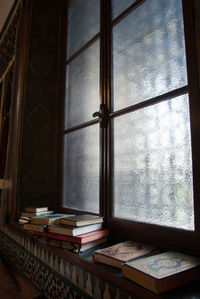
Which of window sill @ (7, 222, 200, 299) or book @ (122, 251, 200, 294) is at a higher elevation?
book @ (122, 251, 200, 294)

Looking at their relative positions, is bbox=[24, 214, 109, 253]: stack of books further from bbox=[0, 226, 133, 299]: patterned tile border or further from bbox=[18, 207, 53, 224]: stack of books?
bbox=[18, 207, 53, 224]: stack of books

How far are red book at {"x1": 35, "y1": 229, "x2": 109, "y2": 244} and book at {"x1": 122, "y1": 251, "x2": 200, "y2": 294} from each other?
1.00 ft

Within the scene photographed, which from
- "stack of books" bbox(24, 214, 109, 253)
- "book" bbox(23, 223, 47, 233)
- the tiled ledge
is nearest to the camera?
the tiled ledge

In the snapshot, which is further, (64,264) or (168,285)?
(64,264)

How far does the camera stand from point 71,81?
→ 5.76 ft

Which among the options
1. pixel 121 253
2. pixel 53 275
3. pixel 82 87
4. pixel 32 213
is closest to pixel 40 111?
pixel 82 87

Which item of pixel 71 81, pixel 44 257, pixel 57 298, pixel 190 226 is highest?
pixel 71 81

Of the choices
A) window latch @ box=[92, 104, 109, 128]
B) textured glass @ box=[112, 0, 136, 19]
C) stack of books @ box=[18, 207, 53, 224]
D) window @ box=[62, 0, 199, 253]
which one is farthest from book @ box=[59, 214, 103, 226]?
textured glass @ box=[112, 0, 136, 19]

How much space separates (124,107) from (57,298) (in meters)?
0.94

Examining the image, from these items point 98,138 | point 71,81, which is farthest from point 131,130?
point 71,81

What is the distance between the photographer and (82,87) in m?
1.60

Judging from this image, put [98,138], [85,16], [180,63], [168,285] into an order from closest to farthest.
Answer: [168,285] → [180,63] → [98,138] → [85,16]

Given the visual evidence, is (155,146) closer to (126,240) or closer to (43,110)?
(126,240)

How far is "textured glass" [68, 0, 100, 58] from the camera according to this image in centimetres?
160
